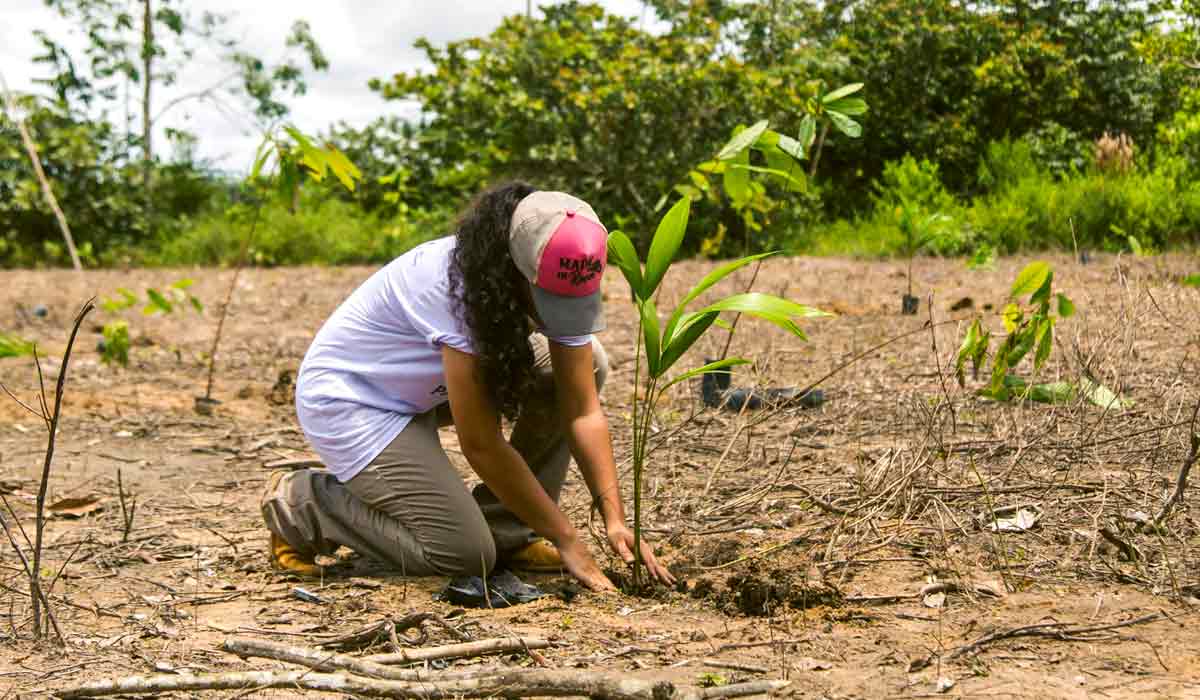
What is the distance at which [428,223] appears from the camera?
10.7 meters

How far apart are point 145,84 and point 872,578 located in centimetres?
1181

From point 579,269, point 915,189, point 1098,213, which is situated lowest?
point 1098,213

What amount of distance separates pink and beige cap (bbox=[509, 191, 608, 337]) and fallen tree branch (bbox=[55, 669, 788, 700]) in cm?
77

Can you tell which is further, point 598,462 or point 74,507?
point 74,507

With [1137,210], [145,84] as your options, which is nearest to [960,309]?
[1137,210]

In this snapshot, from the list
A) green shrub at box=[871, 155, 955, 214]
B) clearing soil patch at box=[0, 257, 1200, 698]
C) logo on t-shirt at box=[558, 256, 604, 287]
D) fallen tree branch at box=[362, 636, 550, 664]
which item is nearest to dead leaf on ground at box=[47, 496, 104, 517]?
clearing soil patch at box=[0, 257, 1200, 698]

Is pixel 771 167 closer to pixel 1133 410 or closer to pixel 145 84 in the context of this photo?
pixel 1133 410

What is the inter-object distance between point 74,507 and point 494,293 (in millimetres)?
1757

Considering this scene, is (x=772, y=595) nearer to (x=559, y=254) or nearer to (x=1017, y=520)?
(x=1017, y=520)

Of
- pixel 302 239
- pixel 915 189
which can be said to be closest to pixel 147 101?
pixel 302 239

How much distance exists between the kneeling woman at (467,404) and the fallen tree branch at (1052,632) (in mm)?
715

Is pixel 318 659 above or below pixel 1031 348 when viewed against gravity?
below

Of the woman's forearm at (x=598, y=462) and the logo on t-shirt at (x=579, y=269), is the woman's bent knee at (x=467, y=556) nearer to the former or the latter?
the woman's forearm at (x=598, y=462)

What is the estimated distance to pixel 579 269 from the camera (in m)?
2.19
